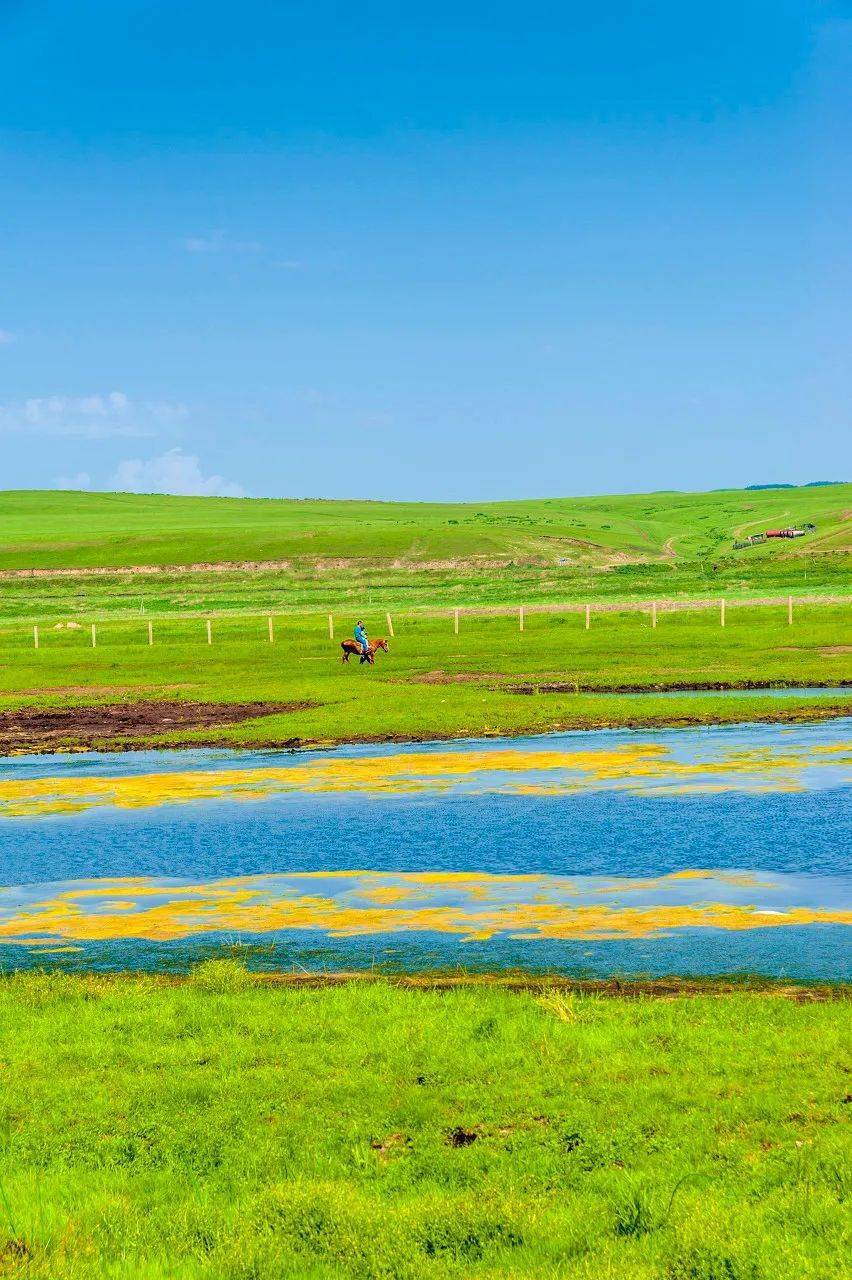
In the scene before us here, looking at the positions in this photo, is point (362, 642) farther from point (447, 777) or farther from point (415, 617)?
point (415, 617)

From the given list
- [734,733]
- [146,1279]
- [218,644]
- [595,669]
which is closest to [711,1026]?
[146,1279]

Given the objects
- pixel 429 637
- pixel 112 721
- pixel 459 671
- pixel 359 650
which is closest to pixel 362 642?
pixel 359 650

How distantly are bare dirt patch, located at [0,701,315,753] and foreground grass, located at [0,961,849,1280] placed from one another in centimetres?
3392

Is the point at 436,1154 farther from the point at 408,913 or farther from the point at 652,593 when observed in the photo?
the point at 652,593

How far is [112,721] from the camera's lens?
56000mm

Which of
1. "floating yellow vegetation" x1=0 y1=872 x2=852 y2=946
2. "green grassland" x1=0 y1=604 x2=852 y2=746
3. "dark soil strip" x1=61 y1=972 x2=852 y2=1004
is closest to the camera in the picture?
"dark soil strip" x1=61 y1=972 x2=852 y2=1004

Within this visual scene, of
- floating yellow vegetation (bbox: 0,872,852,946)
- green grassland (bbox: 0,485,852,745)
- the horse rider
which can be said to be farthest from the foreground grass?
the horse rider

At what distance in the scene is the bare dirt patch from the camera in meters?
50.7

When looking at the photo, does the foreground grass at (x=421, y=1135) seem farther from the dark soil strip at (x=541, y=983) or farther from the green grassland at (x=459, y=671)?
the green grassland at (x=459, y=671)

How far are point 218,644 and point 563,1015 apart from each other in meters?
74.8

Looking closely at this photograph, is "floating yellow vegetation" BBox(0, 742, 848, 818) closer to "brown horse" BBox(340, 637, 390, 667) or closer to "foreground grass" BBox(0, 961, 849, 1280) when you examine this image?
"foreground grass" BBox(0, 961, 849, 1280)

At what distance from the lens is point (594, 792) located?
34.8 metres

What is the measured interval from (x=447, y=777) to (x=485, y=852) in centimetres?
1044

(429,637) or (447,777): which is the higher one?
(429,637)
